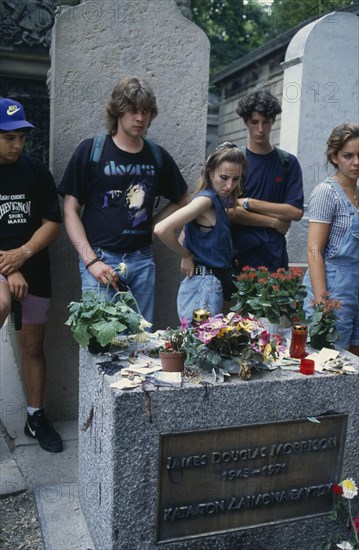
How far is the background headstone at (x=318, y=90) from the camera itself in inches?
211

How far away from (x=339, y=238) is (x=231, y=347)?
1.12 metres

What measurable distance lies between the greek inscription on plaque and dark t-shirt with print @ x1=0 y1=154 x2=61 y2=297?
5.12ft

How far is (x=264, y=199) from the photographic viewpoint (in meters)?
3.75

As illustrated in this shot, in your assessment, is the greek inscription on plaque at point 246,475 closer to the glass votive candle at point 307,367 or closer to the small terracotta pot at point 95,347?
the glass votive candle at point 307,367

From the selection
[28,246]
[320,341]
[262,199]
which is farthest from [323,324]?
[28,246]

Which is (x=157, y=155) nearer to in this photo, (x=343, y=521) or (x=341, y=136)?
(x=341, y=136)

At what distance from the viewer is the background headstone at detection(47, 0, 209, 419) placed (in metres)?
3.86

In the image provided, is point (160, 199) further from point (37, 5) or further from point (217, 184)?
point (37, 5)

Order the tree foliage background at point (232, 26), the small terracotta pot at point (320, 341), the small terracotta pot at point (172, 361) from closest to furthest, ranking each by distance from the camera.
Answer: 1. the small terracotta pot at point (172, 361)
2. the small terracotta pot at point (320, 341)
3. the tree foliage background at point (232, 26)

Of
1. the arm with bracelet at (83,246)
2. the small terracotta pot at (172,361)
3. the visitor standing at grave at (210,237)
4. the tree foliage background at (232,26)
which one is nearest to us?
the small terracotta pot at (172,361)

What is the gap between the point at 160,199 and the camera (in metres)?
4.15

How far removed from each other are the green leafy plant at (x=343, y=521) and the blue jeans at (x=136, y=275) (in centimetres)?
149

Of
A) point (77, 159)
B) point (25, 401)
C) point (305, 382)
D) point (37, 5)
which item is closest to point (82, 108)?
point (77, 159)

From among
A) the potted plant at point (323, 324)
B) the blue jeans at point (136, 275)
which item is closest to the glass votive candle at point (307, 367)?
the potted plant at point (323, 324)
